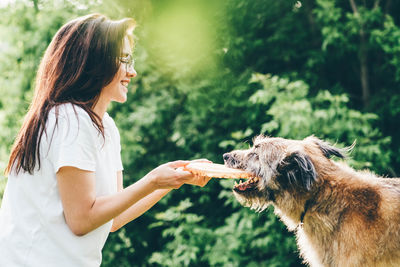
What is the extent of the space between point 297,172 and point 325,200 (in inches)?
10.2

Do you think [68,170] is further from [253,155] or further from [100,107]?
[253,155]

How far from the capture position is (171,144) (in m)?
6.93

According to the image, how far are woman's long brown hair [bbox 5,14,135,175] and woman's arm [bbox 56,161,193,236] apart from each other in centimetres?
20

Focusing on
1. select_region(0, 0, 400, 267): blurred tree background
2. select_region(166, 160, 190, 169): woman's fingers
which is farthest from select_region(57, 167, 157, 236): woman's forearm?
select_region(0, 0, 400, 267): blurred tree background

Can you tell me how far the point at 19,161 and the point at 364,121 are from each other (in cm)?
422

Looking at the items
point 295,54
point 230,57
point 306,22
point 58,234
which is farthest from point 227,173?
point 306,22

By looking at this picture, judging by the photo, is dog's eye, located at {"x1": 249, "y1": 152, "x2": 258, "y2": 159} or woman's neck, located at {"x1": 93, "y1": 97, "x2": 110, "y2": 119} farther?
dog's eye, located at {"x1": 249, "y1": 152, "x2": 258, "y2": 159}

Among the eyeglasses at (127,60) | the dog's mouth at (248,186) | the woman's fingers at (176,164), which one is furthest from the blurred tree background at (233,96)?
the woman's fingers at (176,164)

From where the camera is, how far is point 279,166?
2.91 metres

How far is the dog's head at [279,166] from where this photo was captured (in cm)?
278

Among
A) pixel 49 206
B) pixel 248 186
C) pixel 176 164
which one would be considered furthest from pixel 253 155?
pixel 49 206

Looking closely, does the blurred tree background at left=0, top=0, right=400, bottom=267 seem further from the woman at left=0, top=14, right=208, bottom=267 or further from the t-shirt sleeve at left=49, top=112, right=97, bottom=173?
the t-shirt sleeve at left=49, top=112, right=97, bottom=173

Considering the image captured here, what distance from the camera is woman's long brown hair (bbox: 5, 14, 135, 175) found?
6.63ft

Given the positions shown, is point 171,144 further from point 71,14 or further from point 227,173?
point 227,173
